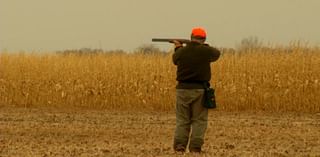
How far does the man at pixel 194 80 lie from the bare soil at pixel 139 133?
1.45 ft

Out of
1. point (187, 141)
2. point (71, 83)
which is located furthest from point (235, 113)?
point (187, 141)

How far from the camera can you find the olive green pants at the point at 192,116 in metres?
10.1

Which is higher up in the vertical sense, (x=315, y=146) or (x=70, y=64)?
(x=70, y=64)

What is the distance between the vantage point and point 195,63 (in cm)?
1005

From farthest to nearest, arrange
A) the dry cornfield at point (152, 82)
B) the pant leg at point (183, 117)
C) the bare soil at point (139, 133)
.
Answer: the dry cornfield at point (152, 82), the bare soil at point (139, 133), the pant leg at point (183, 117)

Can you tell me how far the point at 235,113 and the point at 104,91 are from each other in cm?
447

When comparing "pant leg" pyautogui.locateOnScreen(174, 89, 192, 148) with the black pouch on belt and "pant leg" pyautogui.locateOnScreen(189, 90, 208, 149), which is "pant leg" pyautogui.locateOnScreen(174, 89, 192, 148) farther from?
the black pouch on belt

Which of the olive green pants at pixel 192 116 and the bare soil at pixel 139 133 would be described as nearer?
the olive green pants at pixel 192 116

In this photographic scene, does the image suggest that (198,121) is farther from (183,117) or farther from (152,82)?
(152,82)

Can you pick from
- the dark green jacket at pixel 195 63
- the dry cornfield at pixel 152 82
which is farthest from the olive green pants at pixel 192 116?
the dry cornfield at pixel 152 82

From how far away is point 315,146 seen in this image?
1198 cm

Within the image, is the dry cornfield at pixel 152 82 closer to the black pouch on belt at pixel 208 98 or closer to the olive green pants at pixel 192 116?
the olive green pants at pixel 192 116

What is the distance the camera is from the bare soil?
10.9 m

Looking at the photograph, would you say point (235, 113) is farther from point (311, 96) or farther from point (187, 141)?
point (187, 141)
